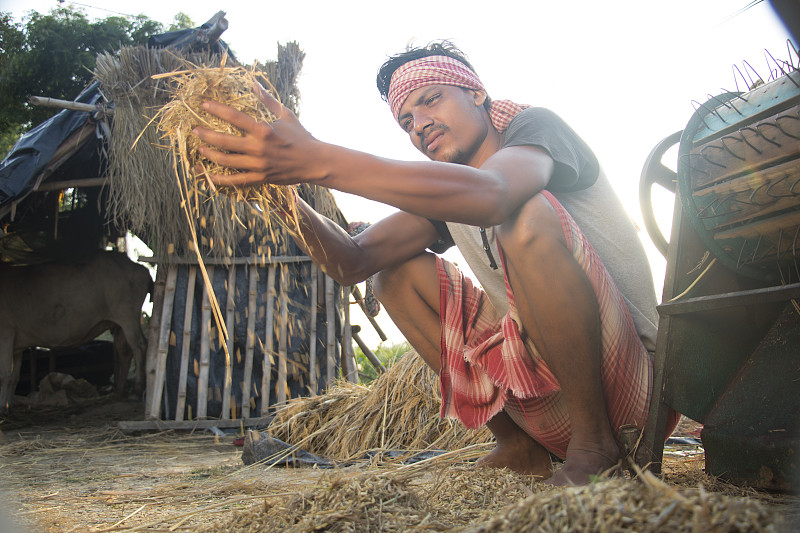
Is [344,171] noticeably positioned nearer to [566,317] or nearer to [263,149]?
[263,149]

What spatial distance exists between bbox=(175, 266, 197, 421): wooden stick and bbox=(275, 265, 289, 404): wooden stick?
805mm

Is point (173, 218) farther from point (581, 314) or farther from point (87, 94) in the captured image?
point (581, 314)

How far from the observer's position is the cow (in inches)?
236

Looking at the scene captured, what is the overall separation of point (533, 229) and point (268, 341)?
407cm

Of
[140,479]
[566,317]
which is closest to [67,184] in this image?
[140,479]

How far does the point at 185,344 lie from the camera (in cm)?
511

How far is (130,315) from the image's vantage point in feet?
21.1

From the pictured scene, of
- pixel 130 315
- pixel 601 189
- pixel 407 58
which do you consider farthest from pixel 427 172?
pixel 130 315

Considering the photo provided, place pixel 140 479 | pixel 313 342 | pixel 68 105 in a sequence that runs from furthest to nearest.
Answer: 1. pixel 313 342
2. pixel 68 105
3. pixel 140 479

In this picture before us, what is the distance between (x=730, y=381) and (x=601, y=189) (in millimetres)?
788

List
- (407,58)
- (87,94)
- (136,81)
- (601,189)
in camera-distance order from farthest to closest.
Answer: (87,94)
(136,81)
(407,58)
(601,189)

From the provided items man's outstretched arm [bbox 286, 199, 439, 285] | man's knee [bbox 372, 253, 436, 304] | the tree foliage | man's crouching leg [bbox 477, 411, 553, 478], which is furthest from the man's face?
the tree foliage

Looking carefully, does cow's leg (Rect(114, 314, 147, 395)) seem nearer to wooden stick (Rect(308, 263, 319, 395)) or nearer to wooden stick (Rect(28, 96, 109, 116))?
wooden stick (Rect(308, 263, 319, 395))

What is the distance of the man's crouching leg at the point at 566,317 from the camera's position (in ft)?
5.34
